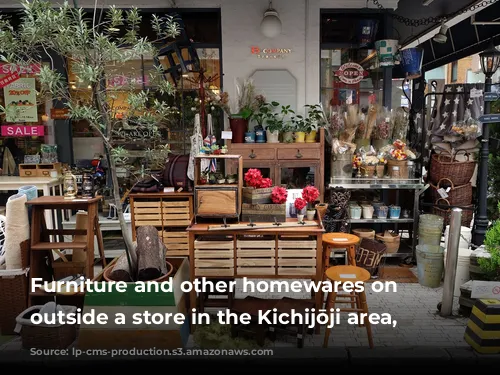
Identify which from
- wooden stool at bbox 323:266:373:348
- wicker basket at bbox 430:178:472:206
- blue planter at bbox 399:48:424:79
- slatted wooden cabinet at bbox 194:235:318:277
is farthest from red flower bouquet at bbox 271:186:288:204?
blue planter at bbox 399:48:424:79

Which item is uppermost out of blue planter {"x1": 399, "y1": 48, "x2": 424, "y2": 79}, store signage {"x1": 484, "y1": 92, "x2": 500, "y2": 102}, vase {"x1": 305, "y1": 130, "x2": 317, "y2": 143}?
blue planter {"x1": 399, "y1": 48, "x2": 424, "y2": 79}

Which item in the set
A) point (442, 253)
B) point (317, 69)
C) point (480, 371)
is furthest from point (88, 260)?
point (317, 69)

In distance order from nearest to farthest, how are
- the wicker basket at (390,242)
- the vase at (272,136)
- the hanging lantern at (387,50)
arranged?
the wicker basket at (390,242), the vase at (272,136), the hanging lantern at (387,50)

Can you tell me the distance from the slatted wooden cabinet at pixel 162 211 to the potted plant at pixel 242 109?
1.30 m

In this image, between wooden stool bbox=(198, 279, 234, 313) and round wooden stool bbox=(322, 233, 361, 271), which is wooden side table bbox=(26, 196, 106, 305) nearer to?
wooden stool bbox=(198, 279, 234, 313)

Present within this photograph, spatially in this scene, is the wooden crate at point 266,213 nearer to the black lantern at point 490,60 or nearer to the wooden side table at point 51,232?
the wooden side table at point 51,232

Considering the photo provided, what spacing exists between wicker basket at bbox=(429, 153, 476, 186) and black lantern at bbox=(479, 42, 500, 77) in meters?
1.51

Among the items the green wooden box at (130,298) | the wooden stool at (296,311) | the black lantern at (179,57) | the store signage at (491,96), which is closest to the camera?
the green wooden box at (130,298)

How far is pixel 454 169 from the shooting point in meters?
6.93

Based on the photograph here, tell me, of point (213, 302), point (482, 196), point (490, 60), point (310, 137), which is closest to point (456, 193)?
point (482, 196)

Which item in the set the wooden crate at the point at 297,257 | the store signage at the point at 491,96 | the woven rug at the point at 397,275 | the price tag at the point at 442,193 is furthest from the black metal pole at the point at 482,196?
the wooden crate at the point at 297,257

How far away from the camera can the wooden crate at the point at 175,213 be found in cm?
634

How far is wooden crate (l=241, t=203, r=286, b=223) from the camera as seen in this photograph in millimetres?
4625

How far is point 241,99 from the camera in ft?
23.2
